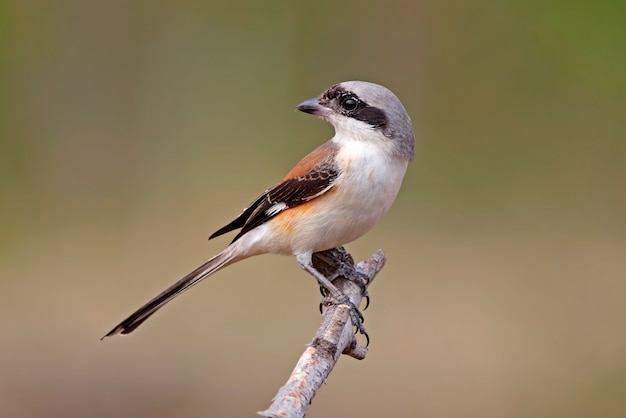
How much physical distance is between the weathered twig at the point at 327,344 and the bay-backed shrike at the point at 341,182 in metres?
0.11

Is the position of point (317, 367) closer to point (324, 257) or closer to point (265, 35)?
point (324, 257)

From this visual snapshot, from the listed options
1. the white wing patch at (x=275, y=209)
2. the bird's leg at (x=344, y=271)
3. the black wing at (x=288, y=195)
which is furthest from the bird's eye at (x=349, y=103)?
the bird's leg at (x=344, y=271)

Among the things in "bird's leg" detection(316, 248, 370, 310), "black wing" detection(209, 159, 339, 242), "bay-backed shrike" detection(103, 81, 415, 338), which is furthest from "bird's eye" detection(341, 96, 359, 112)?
"bird's leg" detection(316, 248, 370, 310)

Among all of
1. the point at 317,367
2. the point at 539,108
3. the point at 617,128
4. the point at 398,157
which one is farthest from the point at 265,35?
the point at 317,367

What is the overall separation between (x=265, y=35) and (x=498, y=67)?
92 cm

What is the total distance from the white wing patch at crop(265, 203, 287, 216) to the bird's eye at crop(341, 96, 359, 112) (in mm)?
236

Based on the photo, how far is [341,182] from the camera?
165 cm

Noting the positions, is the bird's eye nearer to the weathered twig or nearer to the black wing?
the black wing

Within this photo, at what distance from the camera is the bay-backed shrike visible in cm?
165

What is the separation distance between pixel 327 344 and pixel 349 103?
57 centimetres

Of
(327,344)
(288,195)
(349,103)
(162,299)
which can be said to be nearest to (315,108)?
(349,103)

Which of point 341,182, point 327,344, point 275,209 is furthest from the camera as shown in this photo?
point 275,209

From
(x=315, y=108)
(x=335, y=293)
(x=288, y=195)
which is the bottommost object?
(x=335, y=293)

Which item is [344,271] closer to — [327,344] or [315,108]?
[315,108]
